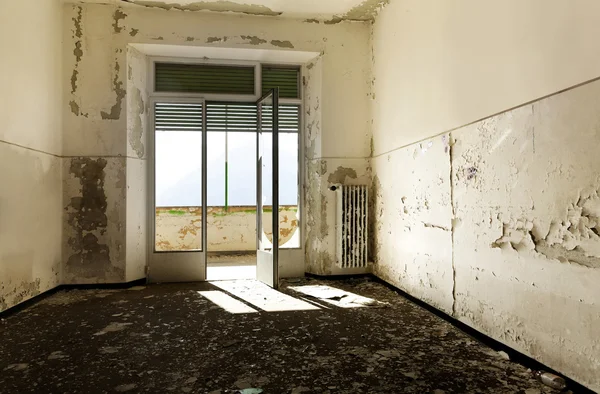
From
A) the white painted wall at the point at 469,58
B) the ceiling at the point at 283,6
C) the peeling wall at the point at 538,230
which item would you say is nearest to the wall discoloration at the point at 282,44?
the ceiling at the point at 283,6

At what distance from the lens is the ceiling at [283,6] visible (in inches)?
167

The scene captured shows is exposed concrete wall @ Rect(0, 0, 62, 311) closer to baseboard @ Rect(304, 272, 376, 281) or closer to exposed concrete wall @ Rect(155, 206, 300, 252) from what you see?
baseboard @ Rect(304, 272, 376, 281)

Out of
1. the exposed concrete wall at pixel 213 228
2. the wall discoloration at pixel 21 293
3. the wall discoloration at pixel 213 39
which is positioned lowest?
the wall discoloration at pixel 21 293

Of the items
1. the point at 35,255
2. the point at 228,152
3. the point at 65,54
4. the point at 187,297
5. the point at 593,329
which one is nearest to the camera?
the point at 593,329

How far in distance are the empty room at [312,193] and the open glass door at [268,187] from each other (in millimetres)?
32

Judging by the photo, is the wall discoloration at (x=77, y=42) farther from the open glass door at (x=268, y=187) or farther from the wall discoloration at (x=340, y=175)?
the wall discoloration at (x=340, y=175)

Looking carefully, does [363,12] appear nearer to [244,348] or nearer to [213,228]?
[244,348]

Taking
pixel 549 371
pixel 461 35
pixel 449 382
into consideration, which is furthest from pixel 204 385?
pixel 461 35

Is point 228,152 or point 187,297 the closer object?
point 187,297

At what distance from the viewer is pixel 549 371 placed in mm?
2086

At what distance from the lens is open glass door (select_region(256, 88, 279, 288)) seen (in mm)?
4164

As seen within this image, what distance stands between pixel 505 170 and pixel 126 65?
386cm

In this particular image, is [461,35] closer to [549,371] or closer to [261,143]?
[549,371]

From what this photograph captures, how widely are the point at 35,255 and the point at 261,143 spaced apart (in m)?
2.51
